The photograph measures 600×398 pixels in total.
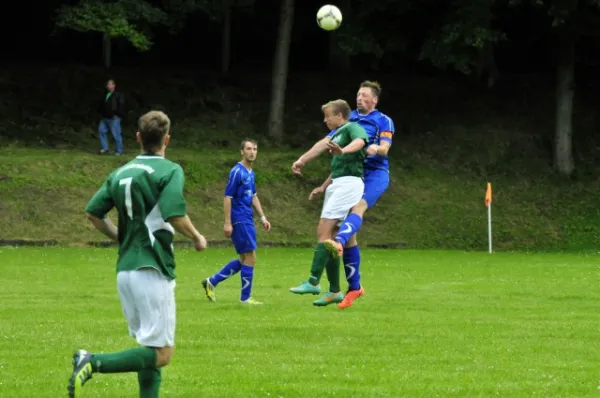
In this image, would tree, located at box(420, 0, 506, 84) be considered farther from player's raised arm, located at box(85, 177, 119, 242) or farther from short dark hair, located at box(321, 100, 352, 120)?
player's raised arm, located at box(85, 177, 119, 242)

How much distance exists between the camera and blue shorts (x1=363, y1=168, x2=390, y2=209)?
15023 mm

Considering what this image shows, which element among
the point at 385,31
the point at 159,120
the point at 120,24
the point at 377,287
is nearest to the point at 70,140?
the point at 120,24

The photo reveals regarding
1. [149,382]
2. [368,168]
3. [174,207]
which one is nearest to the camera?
[174,207]

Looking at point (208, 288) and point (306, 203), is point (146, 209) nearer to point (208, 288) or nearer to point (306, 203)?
point (208, 288)

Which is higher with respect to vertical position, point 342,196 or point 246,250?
point 342,196

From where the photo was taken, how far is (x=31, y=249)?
89.1 feet

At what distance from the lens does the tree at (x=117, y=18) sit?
33250 millimetres

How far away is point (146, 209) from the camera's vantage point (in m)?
8.14

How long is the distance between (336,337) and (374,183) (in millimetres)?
3235

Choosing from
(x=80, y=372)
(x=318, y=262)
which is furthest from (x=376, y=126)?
(x=80, y=372)

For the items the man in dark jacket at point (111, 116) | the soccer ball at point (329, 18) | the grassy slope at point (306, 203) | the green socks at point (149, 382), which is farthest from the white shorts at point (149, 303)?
the man in dark jacket at point (111, 116)

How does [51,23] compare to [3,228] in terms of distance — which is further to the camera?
[51,23]

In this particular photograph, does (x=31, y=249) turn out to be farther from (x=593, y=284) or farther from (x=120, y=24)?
(x=593, y=284)

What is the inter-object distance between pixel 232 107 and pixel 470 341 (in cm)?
2705
